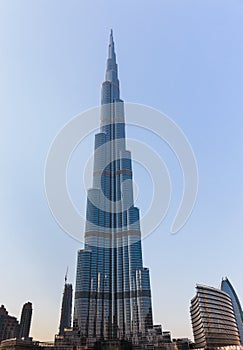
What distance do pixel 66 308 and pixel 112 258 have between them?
58547mm

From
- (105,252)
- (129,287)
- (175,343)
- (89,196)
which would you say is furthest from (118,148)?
(175,343)

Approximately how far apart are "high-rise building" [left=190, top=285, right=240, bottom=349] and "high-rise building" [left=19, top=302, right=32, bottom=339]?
95.3 meters

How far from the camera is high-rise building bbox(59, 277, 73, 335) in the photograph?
14775cm

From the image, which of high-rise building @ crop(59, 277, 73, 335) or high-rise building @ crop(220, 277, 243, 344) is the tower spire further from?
high-rise building @ crop(220, 277, 243, 344)

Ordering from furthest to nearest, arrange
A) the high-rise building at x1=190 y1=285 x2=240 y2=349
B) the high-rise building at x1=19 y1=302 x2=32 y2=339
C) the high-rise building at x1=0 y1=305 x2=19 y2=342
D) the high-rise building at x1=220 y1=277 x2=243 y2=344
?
the high-rise building at x1=220 y1=277 x2=243 y2=344 < the high-rise building at x1=19 y1=302 x2=32 y2=339 < the high-rise building at x1=0 y1=305 x2=19 y2=342 < the high-rise building at x1=190 y1=285 x2=240 y2=349

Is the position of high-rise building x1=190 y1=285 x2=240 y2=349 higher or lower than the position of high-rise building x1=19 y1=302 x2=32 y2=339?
lower

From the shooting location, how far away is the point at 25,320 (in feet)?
504

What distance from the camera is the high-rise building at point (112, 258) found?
110 meters

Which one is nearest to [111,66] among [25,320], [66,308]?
[66,308]

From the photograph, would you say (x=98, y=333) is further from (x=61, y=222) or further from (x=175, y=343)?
(x=61, y=222)

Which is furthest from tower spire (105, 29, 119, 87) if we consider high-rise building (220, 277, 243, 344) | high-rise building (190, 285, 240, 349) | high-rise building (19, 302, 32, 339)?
high-rise building (19, 302, 32, 339)

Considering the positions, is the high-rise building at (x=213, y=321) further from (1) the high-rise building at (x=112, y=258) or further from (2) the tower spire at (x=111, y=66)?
(2) the tower spire at (x=111, y=66)

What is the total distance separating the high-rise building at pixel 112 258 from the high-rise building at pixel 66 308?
46.0 m

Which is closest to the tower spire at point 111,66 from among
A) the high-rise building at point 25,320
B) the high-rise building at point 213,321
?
the high-rise building at point 213,321
